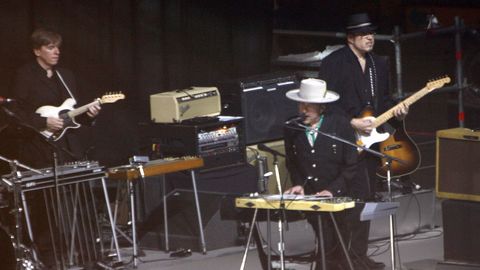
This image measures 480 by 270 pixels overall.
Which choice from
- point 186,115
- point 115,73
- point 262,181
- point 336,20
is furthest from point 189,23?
point 336,20

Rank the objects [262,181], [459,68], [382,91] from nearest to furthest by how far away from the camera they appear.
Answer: [382,91], [262,181], [459,68]

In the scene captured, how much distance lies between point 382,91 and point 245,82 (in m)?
1.88

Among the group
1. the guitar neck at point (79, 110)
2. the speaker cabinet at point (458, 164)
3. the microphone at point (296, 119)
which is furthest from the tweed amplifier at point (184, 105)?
the speaker cabinet at point (458, 164)

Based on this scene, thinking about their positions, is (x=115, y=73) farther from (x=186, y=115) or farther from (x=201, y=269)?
(x=201, y=269)

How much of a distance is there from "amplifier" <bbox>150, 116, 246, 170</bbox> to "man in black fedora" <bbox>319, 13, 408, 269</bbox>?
1.50 m

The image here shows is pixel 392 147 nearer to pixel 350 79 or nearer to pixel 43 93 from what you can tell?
pixel 350 79

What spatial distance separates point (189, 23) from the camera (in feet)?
42.0

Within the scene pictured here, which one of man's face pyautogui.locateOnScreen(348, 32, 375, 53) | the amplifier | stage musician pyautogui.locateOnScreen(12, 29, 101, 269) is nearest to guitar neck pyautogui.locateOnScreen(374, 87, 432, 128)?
man's face pyautogui.locateOnScreen(348, 32, 375, 53)

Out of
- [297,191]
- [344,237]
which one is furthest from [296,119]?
[344,237]

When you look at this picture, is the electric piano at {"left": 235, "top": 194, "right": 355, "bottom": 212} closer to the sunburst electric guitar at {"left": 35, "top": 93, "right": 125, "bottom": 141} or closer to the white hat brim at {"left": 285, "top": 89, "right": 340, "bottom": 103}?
the white hat brim at {"left": 285, "top": 89, "right": 340, "bottom": 103}

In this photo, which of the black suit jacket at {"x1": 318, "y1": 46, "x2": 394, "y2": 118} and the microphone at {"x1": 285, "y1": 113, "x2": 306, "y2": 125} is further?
the black suit jacket at {"x1": 318, "y1": 46, "x2": 394, "y2": 118}

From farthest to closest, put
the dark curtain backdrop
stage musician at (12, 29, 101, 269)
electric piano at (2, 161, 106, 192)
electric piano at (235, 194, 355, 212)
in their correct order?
the dark curtain backdrop
stage musician at (12, 29, 101, 269)
electric piano at (2, 161, 106, 192)
electric piano at (235, 194, 355, 212)

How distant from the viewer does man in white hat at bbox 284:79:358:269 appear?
900 cm

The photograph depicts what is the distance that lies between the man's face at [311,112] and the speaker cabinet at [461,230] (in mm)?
1426
